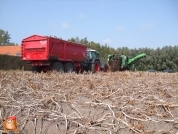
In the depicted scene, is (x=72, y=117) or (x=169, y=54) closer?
(x=72, y=117)

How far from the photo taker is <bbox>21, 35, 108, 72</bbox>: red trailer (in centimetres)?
1271

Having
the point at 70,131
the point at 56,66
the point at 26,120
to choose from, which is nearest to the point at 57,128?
the point at 70,131

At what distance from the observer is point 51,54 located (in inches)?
499

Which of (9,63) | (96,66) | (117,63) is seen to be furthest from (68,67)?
(9,63)

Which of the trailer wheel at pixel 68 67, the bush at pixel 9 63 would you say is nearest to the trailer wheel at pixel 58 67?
the trailer wheel at pixel 68 67

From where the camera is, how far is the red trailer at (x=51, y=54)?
12711 millimetres

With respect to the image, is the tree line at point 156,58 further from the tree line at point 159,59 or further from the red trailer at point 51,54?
the red trailer at point 51,54

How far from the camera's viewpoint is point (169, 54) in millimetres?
42812

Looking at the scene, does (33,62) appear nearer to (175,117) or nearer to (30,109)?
(30,109)

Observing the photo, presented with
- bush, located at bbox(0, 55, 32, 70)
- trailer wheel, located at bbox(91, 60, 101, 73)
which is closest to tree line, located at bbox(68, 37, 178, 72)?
bush, located at bbox(0, 55, 32, 70)

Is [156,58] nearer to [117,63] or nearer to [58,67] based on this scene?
[117,63]

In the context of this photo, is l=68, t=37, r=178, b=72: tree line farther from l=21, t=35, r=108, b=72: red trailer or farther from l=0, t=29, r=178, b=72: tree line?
l=21, t=35, r=108, b=72: red trailer

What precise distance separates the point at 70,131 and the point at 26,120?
742 millimetres

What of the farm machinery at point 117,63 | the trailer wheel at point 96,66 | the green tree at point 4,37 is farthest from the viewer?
the green tree at point 4,37
